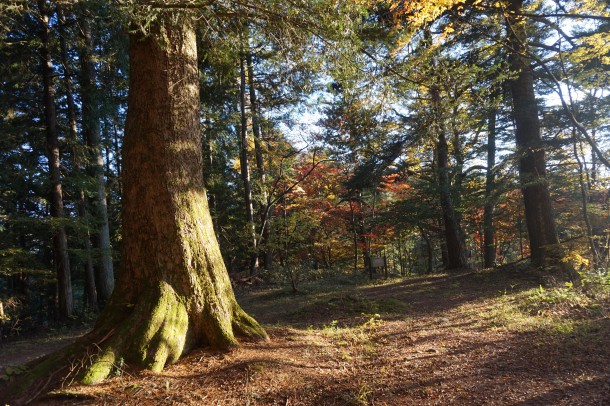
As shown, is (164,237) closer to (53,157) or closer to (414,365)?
(414,365)

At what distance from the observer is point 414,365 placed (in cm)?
386

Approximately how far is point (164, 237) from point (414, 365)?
3170mm

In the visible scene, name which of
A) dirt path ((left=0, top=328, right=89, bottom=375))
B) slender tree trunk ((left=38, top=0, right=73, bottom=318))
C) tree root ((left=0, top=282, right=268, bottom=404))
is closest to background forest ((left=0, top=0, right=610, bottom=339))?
slender tree trunk ((left=38, top=0, right=73, bottom=318))

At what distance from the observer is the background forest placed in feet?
18.3

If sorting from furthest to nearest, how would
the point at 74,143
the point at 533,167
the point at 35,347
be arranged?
the point at 74,143
the point at 533,167
the point at 35,347

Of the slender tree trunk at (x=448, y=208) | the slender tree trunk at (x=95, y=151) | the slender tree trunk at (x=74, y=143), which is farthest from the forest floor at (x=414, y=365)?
the slender tree trunk at (x=95, y=151)

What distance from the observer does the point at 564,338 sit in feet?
14.3

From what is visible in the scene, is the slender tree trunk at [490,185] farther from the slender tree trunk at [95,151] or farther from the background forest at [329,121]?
the slender tree trunk at [95,151]

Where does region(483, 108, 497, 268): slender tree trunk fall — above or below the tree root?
above

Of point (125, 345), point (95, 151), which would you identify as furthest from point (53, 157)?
point (125, 345)

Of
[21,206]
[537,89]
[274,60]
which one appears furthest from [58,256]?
[537,89]

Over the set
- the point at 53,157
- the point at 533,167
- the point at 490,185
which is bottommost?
the point at 490,185

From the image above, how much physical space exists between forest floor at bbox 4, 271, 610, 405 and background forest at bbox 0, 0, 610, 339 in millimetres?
2347

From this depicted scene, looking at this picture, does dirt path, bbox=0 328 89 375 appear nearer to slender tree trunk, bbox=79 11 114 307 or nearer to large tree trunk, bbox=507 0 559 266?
slender tree trunk, bbox=79 11 114 307
